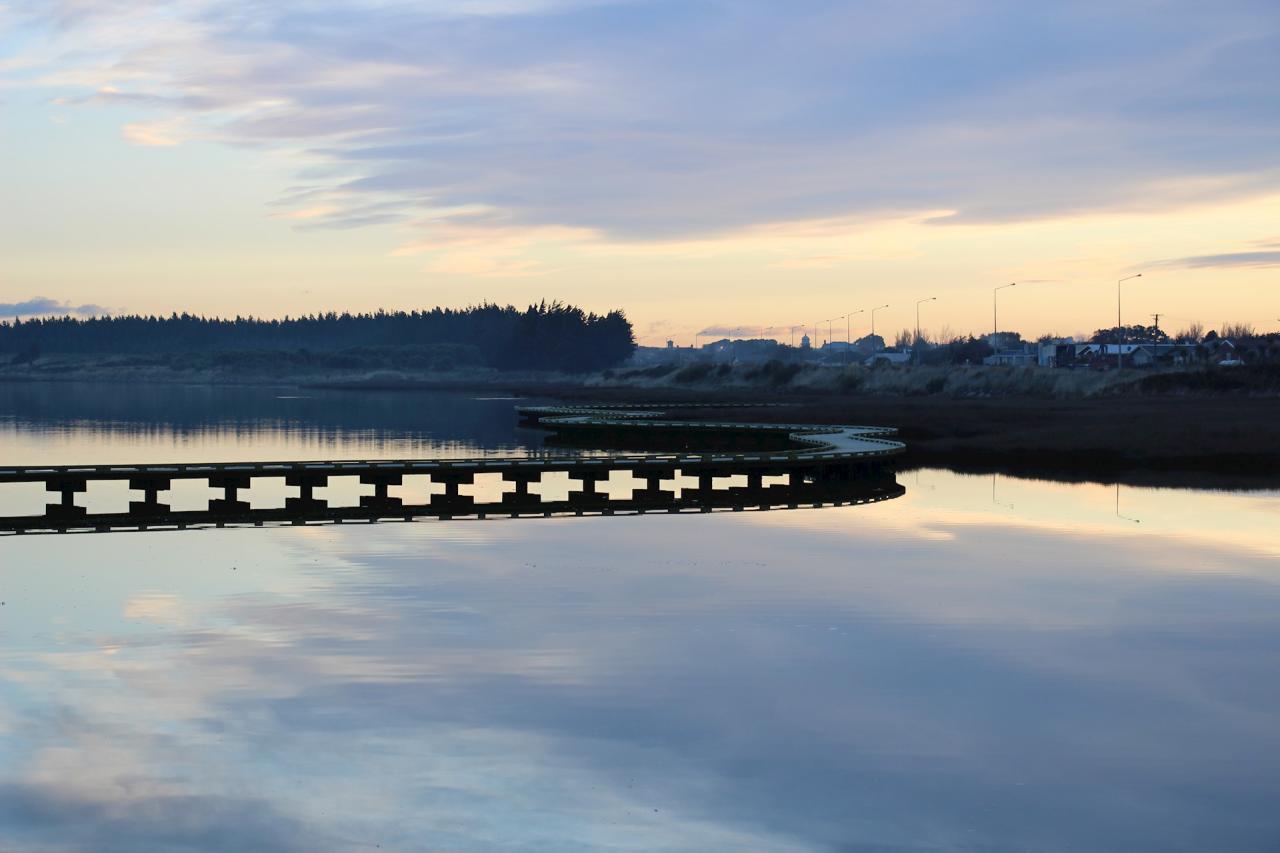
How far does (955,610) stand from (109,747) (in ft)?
45.8

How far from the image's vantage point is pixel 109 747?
15.8 m

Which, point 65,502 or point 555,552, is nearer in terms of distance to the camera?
point 555,552

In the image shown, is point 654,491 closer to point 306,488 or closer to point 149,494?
point 306,488

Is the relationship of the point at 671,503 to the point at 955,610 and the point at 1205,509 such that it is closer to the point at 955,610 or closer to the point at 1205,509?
the point at 1205,509

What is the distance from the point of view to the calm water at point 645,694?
13.5m

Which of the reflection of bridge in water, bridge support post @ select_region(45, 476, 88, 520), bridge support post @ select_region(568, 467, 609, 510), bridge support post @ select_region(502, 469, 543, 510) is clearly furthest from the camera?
bridge support post @ select_region(568, 467, 609, 510)

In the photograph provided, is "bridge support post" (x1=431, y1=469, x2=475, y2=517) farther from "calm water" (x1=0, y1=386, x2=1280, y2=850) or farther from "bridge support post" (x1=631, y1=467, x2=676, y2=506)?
"calm water" (x1=0, y1=386, x2=1280, y2=850)

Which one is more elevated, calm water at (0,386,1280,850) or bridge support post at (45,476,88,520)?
bridge support post at (45,476,88,520)

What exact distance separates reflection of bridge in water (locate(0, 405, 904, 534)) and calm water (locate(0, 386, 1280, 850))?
7.31 metres

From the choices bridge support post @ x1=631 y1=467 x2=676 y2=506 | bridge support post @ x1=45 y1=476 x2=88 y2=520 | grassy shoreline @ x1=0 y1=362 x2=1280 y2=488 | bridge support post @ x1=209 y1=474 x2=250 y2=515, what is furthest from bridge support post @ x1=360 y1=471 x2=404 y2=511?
grassy shoreline @ x1=0 y1=362 x2=1280 y2=488

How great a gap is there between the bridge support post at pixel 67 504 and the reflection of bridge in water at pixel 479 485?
1.5 inches

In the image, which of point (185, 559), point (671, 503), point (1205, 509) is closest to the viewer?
point (185, 559)

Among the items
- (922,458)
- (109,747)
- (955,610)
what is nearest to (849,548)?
(955,610)

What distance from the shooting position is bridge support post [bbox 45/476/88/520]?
41406 millimetres
